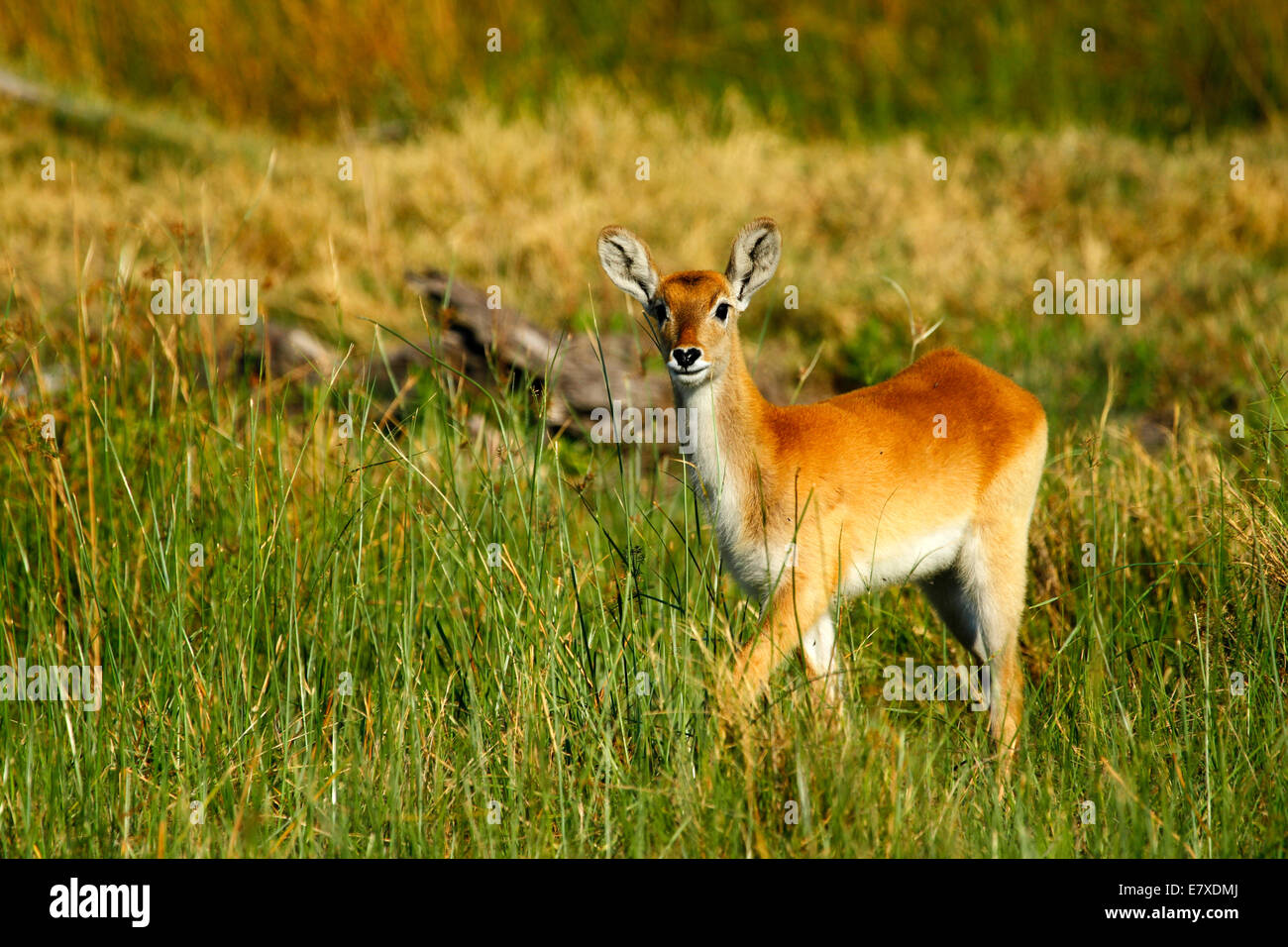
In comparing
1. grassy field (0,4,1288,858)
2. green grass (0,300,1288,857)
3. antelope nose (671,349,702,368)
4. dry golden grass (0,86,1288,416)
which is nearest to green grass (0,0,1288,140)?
dry golden grass (0,86,1288,416)

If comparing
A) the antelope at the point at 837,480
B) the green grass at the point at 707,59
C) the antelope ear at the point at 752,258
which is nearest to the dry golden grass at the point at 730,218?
the green grass at the point at 707,59

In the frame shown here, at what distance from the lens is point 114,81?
14.3 m

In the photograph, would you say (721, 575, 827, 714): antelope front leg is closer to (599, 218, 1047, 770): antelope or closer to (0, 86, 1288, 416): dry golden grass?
(599, 218, 1047, 770): antelope

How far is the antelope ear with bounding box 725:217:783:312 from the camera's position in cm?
416

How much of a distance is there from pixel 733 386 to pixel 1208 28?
10302mm

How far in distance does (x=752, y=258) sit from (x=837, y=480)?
0.77 metres

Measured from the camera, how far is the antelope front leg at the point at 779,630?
3.67m

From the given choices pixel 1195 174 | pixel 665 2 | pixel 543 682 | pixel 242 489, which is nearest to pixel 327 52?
pixel 665 2

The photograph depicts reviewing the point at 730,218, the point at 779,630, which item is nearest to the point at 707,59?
the point at 730,218

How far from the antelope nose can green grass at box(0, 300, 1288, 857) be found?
0.32m

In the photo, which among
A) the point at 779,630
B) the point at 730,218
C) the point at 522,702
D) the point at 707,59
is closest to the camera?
the point at 522,702

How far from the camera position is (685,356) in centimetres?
383

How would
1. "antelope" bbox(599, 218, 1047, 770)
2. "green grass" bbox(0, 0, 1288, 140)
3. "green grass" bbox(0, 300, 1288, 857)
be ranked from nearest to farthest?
"green grass" bbox(0, 300, 1288, 857) < "antelope" bbox(599, 218, 1047, 770) < "green grass" bbox(0, 0, 1288, 140)

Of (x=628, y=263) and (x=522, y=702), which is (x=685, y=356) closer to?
(x=628, y=263)
